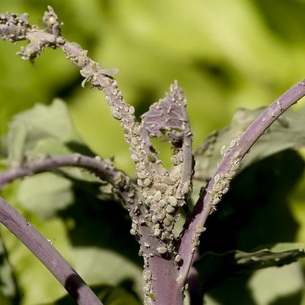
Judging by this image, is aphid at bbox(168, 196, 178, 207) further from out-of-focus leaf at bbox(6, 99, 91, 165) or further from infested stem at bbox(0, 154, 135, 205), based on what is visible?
out-of-focus leaf at bbox(6, 99, 91, 165)

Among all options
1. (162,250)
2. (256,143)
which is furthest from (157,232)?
(256,143)

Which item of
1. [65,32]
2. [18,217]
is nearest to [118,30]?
[65,32]

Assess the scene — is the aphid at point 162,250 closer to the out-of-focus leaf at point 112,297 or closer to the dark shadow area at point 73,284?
the dark shadow area at point 73,284

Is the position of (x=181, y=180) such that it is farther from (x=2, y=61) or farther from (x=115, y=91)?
(x=2, y=61)

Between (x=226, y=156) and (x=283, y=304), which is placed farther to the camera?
(x=283, y=304)

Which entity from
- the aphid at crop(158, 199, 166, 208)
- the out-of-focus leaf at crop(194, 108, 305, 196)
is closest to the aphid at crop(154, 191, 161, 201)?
the aphid at crop(158, 199, 166, 208)

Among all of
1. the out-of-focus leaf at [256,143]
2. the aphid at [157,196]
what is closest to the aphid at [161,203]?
the aphid at [157,196]

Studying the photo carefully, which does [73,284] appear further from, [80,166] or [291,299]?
[291,299]
